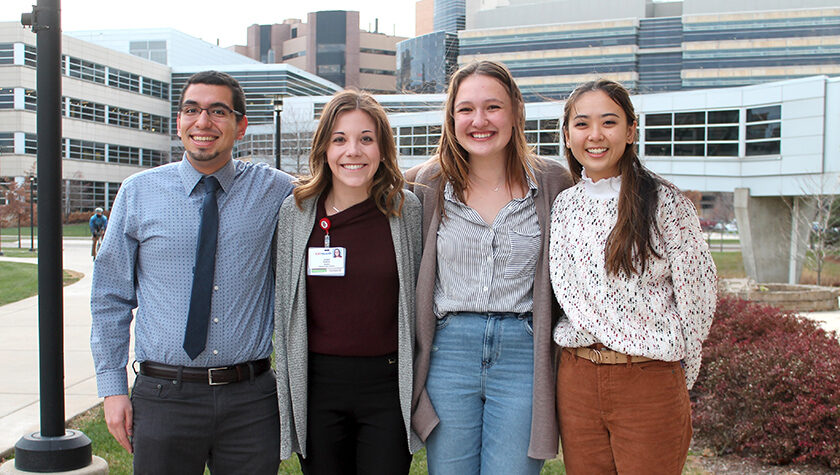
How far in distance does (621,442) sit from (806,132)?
2689cm

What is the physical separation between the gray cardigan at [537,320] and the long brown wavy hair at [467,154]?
0.24ft

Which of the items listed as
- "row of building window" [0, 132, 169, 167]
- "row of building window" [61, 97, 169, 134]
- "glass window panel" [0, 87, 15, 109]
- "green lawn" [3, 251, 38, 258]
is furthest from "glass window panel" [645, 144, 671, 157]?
"glass window panel" [0, 87, 15, 109]

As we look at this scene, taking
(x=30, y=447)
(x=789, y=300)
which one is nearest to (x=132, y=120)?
(x=789, y=300)

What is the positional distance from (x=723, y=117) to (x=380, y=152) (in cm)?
2864

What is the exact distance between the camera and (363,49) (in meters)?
120

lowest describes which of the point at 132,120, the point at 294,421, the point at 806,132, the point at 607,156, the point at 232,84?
the point at 294,421

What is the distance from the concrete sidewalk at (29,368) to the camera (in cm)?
621

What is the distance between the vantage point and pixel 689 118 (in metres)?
29.8

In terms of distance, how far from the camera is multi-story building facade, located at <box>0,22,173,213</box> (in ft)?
169

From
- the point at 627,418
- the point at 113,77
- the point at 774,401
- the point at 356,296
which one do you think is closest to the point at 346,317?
the point at 356,296

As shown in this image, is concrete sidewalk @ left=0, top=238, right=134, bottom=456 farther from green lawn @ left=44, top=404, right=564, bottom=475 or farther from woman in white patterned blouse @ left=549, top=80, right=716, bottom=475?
woman in white patterned blouse @ left=549, top=80, right=716, bottom=475

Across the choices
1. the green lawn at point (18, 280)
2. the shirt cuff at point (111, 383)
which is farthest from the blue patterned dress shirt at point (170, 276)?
the green lawn at point (18, 280)

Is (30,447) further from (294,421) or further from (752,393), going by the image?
(752,393)

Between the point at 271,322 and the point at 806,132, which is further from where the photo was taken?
the point at 806,132
